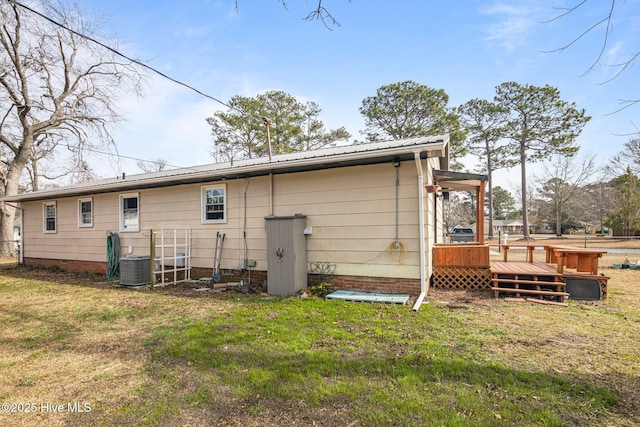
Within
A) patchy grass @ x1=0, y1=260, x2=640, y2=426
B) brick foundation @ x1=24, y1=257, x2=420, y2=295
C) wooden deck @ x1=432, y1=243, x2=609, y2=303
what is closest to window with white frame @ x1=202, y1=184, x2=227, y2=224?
brick foundation @ x1=24, y1=257, x2=420, y2=295

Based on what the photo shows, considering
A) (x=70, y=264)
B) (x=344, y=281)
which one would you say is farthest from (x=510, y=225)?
(x=70, y=264)

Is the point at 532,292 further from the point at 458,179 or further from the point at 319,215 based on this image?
the point at 319,215

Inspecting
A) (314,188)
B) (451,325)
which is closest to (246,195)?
(314,188)

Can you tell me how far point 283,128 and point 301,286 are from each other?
56.3 feet

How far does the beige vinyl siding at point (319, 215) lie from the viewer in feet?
19.9

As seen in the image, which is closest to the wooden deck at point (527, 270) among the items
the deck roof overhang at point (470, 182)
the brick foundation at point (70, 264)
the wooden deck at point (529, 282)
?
the wooden deck at point (529, 282)

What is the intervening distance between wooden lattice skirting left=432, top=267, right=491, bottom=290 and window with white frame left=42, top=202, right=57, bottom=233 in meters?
13.2

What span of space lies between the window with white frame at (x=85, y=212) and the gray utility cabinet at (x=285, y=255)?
7.65 meters

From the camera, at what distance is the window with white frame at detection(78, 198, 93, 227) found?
10508 mm

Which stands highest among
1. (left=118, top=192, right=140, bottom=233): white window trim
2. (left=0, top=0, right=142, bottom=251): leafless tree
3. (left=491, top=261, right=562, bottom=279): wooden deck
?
(left=0, top=0, right=142, bottom=251): leafless tree

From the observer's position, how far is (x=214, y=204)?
820cm

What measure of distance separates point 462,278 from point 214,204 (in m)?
6.17

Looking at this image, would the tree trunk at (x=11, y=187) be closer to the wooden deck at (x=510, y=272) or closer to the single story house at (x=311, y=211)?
the single story house at (x=311, y=211)

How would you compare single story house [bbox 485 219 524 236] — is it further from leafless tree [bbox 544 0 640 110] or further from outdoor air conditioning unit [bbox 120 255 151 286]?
leafless tree [bbox 544 0 640 110]
